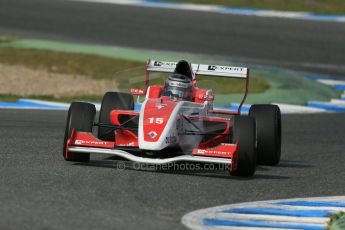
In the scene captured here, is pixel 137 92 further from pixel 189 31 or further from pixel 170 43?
pixel 189 31

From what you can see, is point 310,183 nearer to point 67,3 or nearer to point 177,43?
point 177,43

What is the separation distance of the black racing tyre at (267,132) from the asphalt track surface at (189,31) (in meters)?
10.2

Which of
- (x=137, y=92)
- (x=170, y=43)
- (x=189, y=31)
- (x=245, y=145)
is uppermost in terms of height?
(x=189, y=31)

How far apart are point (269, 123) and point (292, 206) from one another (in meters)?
2.67

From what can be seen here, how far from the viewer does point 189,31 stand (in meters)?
24.5

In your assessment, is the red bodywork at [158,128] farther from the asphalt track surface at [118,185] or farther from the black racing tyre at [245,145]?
the asphalt track surface at [118,185]

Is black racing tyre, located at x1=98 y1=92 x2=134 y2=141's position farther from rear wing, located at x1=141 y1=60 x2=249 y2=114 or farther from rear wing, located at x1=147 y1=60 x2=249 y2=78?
rear wing, located at x1=147 y1=60 x2=249 y2=78

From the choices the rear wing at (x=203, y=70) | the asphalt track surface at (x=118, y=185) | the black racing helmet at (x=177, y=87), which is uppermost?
the rear wing at (x=203, y=70)

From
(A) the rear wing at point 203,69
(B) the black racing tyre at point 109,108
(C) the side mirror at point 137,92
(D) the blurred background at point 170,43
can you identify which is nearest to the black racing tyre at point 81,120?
(B) the black racing tyre at point 109,108

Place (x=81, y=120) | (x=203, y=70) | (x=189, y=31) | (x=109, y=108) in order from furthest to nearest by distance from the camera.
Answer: (x=189, y=31) → (x=203, y=70) → (x=109, y=108) → (x=81, y=120)

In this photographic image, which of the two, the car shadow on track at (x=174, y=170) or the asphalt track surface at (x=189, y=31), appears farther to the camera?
the asphalt track surface at (x=189, y=31)

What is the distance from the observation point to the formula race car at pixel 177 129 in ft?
31.8

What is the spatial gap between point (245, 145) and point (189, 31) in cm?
1491

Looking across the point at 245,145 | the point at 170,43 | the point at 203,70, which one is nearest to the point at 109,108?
the point at 203,70
